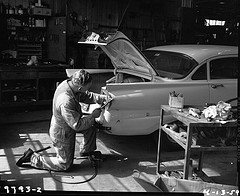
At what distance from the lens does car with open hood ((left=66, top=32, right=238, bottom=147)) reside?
12.5 feet

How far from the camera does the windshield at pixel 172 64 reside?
14.2ft

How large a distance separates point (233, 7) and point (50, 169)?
8946mm

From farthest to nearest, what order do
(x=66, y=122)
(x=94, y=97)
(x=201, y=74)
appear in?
1. (x=201, y=74)
2. (x=94, y=97)
3. (x=66, y=122)

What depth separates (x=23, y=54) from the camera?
24.5 feet

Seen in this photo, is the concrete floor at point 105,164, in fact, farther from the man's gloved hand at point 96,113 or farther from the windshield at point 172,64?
the windshield at point 172,64

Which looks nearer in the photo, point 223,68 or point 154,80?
point 154,80

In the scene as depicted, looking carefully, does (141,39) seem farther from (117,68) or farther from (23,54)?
(117,68)

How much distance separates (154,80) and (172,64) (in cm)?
64

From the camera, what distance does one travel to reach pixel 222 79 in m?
4.43

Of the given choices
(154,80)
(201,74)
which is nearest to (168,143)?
(154,80)

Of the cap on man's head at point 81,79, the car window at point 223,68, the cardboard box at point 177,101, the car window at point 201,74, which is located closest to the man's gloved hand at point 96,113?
the cap on man's head at point 81,79

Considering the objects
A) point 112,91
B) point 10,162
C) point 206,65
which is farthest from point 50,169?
point 206,65

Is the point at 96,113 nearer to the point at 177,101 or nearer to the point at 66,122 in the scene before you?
the point at 66,122

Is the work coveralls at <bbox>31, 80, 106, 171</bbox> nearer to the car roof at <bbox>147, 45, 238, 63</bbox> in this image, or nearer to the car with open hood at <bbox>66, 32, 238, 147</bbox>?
the car with open hood at <bbox>66, 32, 238, 147</bbox>
